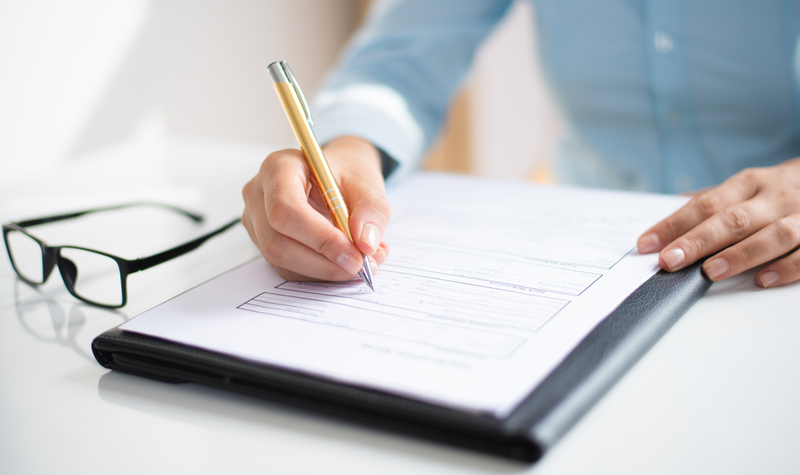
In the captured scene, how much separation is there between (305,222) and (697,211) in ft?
1.01

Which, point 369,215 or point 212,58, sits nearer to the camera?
point 369,215

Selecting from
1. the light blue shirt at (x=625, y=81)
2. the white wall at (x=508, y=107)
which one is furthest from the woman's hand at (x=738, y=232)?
the white wall at (x=508, y=107)

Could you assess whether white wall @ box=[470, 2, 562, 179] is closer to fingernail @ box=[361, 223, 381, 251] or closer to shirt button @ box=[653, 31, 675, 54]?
shirt button @ box=[653, 31, 675, 54]

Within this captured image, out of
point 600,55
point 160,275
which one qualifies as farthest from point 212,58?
point 160,275

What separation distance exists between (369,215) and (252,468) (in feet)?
0.72

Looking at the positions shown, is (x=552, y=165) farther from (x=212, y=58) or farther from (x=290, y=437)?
(x=212, y=58)

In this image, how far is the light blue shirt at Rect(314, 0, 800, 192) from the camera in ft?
2.46

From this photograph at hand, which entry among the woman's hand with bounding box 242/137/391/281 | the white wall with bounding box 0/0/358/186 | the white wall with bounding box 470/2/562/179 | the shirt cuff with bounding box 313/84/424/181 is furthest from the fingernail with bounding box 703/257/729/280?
the white wall with bounding box 470/2/562/179

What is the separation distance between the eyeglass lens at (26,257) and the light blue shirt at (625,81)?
0.33 meters

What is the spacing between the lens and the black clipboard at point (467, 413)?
29cm

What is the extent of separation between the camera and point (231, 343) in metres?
0.37

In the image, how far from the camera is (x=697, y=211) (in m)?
0.49

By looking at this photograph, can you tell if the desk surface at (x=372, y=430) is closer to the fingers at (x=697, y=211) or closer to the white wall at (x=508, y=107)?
the fingers at (x=697, y=211)

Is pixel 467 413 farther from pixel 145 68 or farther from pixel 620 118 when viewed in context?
pixel 145 68
